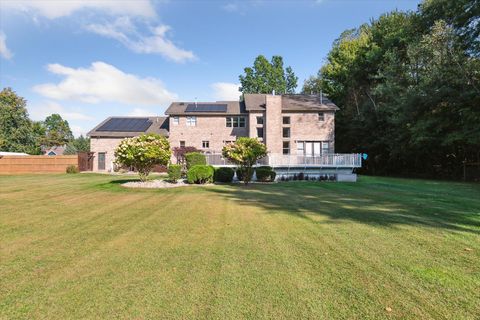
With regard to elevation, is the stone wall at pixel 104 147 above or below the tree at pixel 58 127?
below

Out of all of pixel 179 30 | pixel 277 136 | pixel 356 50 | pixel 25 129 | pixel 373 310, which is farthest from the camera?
pixel 25 129

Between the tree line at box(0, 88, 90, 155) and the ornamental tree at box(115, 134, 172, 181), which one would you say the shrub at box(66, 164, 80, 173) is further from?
the tree line at box(0, 88, 90, 155)

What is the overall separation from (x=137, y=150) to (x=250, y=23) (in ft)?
37.3

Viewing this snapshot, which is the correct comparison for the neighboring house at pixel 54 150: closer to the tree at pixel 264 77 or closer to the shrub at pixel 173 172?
the tree at pixel 264 77

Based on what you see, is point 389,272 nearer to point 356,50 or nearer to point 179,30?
point 179,30

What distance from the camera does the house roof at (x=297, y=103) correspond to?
28.5 meters

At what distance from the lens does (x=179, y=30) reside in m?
19.8

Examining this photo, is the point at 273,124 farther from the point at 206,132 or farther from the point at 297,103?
the point at 206,132

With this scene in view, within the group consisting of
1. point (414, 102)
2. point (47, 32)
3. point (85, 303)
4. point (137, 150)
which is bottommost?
point (85, 303)

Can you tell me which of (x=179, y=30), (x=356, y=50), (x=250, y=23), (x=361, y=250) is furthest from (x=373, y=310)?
(x=356, y=50)

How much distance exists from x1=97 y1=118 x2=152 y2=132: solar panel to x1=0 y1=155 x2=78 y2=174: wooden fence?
5083 mm

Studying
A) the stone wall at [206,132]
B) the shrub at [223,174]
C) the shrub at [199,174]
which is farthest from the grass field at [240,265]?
the stone wall at [206,132]

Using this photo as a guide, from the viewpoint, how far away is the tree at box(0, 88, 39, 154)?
42062 mm

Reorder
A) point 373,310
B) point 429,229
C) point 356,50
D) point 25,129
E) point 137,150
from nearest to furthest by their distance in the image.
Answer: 1. point 373,310
2. point 429,229
3. point 137,150
4. point 356,50
5. point 25,129
